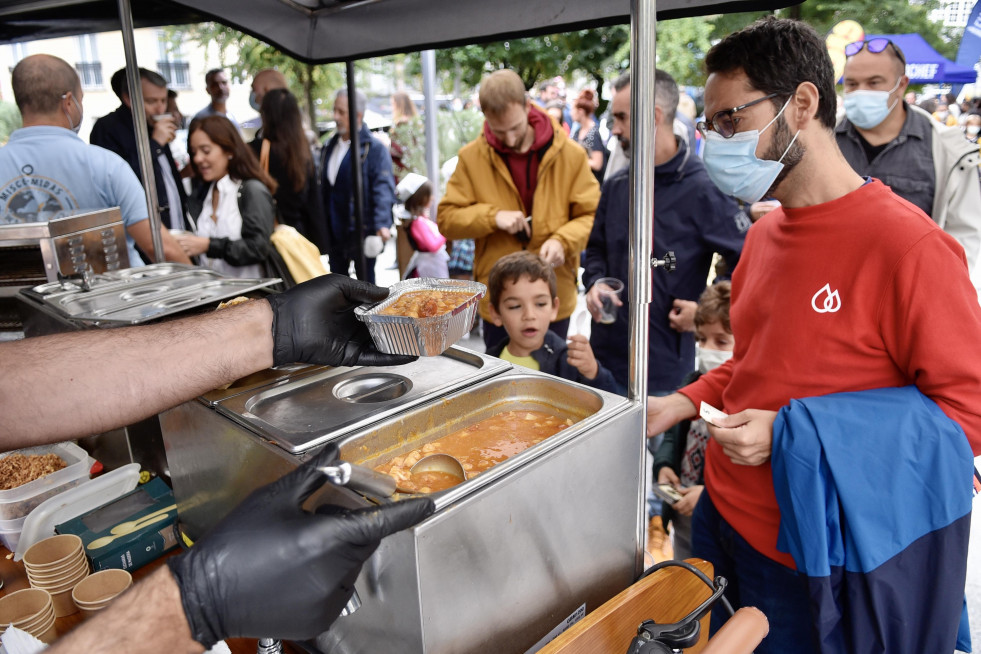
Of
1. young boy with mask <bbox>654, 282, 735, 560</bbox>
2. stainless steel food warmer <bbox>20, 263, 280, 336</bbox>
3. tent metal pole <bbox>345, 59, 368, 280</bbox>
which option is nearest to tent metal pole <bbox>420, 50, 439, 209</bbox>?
tent metal pole <bbox>345, 59, 368, 280</bbox>

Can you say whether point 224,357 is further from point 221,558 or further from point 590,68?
point 590,68

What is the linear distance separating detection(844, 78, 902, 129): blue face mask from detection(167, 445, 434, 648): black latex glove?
124 inches

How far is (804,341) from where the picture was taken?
1403mm

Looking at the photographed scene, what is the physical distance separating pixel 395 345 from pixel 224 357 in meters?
Answer: 0.31

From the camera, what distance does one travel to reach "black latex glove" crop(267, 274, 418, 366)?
1.24m

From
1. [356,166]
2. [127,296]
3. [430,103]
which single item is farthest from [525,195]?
[430,103]

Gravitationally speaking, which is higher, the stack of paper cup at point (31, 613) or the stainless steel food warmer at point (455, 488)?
the stainless steel food warmer at point (455, 488)

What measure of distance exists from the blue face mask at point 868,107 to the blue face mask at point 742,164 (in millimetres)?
1950

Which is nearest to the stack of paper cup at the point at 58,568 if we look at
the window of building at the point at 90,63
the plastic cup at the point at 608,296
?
the plastic cup at the point at 608,296

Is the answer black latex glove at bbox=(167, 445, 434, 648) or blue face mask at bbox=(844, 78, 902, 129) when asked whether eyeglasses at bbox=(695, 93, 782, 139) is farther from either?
blue face mask at bbox=(844, 78, 902, 129)

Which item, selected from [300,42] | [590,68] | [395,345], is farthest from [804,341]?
[590,68]

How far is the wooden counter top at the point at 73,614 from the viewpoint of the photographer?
1185 millimetres

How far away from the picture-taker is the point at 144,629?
0.80m

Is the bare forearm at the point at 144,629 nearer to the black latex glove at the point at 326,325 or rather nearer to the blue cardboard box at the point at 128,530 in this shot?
the black latex glove at the point at 326,325
